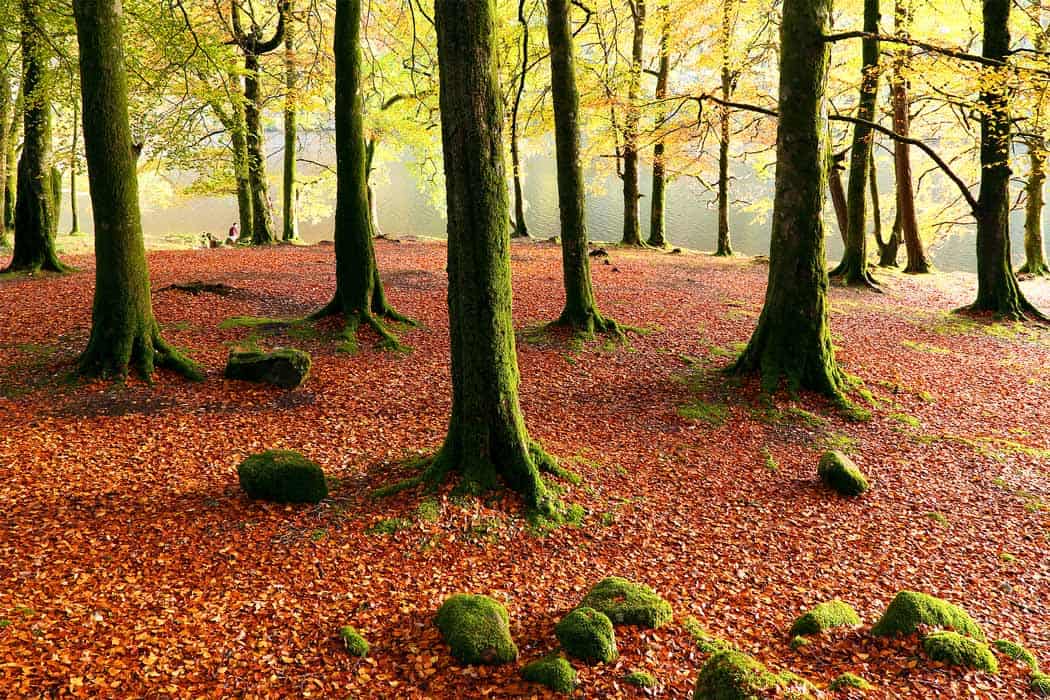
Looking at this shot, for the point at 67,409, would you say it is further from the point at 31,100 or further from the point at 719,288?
the point at 719,288

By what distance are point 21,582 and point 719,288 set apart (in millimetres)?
14041

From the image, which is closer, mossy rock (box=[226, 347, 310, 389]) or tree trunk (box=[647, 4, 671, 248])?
mossy rock (box=[226, 347, 310, 389])

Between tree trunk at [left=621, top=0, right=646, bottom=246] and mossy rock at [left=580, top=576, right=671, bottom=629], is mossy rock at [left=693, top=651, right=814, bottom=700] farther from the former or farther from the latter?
tree trunk at [left=621, top=0, right=646, bottom=246]

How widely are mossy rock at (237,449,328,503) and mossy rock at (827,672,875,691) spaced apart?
4.06m

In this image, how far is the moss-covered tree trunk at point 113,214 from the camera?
269 inches

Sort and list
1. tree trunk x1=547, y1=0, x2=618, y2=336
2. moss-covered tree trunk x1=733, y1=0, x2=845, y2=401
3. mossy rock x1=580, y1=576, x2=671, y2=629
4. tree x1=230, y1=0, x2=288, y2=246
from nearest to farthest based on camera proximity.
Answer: mossy rock x1=580, y1=576, x2=671, y2=629 → moss-covered tree trunk x1=733, y1=0, x2=845, y2=401 → tree trunk x1=547, y1=0, x2=618, y2=336 → tree x1=230, y1=0, x2=288, y2=246

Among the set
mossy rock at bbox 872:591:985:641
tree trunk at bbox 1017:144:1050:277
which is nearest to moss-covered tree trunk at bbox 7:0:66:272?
mossy rock at bbox 872:591:985:641

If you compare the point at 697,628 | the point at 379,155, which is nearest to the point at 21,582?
the point at 697,628

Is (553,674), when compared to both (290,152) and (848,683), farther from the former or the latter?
(290,152)

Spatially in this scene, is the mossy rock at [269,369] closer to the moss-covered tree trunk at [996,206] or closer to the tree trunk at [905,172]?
the moss-covered tree trunk at [996,206]

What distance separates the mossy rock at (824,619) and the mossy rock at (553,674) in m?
1.79

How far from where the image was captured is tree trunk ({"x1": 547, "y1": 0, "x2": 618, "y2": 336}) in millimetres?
9742

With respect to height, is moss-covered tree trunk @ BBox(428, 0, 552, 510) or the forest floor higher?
moss-covered tree trunk @ BBox(428, 0, 552, 510)

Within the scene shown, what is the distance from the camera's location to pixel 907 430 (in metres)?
7.98
